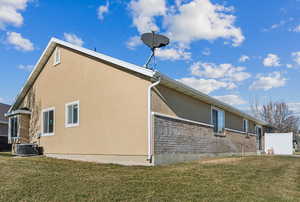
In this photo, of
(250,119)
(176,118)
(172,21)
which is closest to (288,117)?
(250,119)

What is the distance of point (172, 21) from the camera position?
15070mm

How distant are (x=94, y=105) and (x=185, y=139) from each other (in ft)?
13.5

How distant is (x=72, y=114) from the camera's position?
13.2 m

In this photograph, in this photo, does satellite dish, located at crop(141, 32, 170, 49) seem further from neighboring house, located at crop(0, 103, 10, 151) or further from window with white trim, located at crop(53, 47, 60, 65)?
A: neighboring house, located at crop(0, 103, 10, 151)

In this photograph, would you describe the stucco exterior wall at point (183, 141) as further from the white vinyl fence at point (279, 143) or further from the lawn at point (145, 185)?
the white vinyl fence at point (279, 143)

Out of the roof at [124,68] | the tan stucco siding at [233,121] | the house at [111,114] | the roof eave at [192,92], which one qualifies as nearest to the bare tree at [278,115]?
the tan stucco siding at [233,121]

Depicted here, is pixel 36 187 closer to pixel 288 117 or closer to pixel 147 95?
pixel 147 95

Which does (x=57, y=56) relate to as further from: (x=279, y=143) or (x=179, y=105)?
(x=279, y=143)

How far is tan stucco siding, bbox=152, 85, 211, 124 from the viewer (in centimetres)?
1027

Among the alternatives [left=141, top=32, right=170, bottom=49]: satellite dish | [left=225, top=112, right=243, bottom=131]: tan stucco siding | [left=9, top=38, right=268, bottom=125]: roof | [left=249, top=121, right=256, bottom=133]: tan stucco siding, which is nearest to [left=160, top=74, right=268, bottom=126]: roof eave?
[left=9, top=38, right=268, bottom=125]: roof

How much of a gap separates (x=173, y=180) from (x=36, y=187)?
3271 millimetres

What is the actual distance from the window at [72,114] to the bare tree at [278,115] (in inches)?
1521

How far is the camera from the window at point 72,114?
503 inches

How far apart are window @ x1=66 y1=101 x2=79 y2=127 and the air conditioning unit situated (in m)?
2.94
